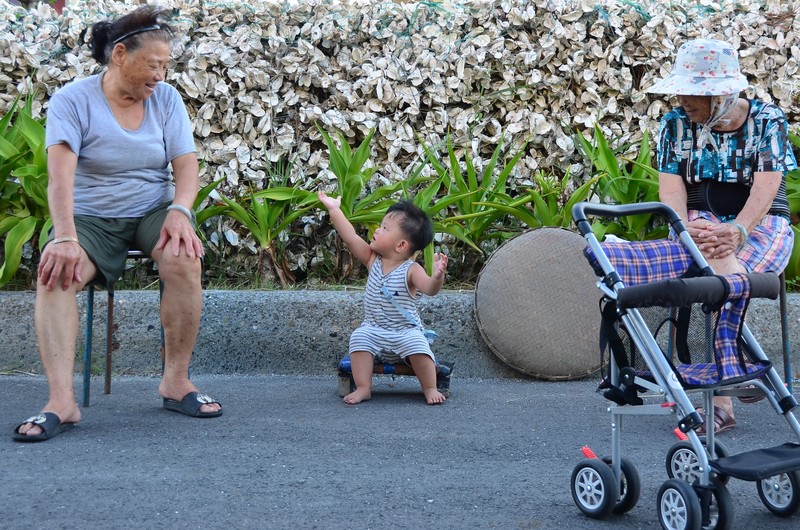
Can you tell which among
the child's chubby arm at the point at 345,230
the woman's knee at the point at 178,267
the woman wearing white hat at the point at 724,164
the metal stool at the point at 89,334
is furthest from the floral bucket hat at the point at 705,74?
the metal stool at the point at 89,334

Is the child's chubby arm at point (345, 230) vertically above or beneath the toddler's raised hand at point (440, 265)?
above

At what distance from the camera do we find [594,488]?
3.03 m

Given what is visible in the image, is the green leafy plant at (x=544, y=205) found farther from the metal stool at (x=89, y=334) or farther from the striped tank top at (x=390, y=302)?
the metal stool at (x=89, y=334)

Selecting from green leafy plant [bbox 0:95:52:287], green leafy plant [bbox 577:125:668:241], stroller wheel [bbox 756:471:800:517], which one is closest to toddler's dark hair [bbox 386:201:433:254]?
green leafy plant [bbox 577:125:668:241]

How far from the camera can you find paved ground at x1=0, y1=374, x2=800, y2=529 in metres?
3.04

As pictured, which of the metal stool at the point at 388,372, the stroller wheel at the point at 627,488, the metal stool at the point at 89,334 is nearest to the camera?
the stroller wheel at the point at 627,488

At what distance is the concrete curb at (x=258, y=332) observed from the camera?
17.6 ft

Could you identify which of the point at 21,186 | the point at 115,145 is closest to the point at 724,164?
the point at 115,145

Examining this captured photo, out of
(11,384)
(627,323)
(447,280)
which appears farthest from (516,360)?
(11,384)

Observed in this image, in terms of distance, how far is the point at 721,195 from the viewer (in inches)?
173

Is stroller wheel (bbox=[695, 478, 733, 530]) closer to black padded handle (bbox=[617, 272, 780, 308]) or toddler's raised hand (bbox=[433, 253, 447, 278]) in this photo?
black padded handle (bbox=[617, 272, 780, 308])

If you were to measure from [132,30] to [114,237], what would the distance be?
2.98ft

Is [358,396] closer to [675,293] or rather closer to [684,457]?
[684,457]

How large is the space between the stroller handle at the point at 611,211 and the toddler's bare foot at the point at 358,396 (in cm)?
174
